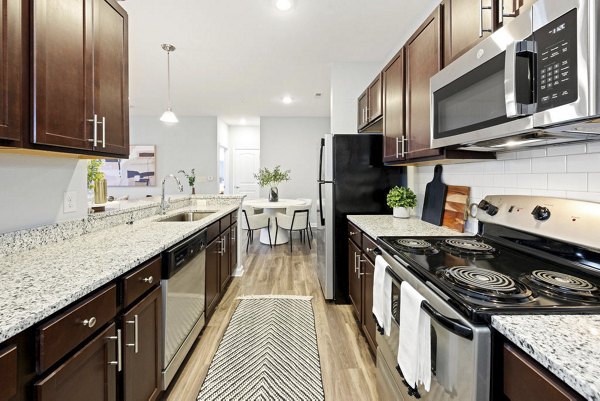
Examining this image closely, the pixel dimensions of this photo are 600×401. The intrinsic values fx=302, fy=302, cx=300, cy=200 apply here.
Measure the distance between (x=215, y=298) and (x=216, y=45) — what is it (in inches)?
104

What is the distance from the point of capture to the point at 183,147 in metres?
6.95

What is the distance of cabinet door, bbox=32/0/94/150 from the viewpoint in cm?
114

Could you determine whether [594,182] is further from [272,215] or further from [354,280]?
[272,215]

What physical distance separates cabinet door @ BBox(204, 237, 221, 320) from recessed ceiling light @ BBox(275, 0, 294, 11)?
1998mm

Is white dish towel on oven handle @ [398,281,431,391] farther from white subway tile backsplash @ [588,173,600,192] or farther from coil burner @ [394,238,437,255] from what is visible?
white subway tile backsplash @ [588,173,600,192]

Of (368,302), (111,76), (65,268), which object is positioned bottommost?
(368,302)

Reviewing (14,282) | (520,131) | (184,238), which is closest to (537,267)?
(520,131)

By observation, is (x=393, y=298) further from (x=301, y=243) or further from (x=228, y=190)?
(x=228, y=190)

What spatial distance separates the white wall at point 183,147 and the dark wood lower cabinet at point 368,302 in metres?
5.39

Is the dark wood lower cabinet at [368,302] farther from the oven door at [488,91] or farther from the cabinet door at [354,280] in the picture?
the oven door at [488,91]

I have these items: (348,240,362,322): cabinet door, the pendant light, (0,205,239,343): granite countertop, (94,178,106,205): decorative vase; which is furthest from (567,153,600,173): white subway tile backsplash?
the pendant light

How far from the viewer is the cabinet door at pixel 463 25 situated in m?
1.26

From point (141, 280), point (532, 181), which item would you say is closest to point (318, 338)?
point (141, 280)

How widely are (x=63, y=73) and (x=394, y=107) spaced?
201cm
